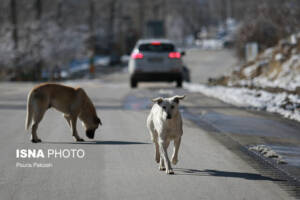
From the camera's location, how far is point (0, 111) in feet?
56.5

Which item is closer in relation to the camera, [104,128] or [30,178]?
[30,178]

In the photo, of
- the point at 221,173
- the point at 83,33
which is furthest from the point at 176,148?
the point at 83,33

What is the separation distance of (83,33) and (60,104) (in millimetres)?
72101

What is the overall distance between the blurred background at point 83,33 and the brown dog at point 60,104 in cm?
2590

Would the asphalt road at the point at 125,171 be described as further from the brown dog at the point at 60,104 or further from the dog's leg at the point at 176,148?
the brown dog at the point at 60,104

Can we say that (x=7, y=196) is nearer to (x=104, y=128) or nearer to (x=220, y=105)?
(x=104, y=128)

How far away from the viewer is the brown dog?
10641 mm

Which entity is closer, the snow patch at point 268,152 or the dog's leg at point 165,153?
the dog's leg at point 165,153

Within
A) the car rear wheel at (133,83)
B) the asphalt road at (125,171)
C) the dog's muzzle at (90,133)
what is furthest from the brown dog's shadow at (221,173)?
the car rear wheel at (133,83)

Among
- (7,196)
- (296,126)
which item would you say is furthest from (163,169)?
(296,126)

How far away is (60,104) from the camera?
10805 millimetres

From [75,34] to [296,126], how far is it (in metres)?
62.1

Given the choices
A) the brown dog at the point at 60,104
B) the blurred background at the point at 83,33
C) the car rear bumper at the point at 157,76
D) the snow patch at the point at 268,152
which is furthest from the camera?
the blurred background at the point at 83,33

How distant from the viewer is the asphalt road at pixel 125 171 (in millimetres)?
7027
